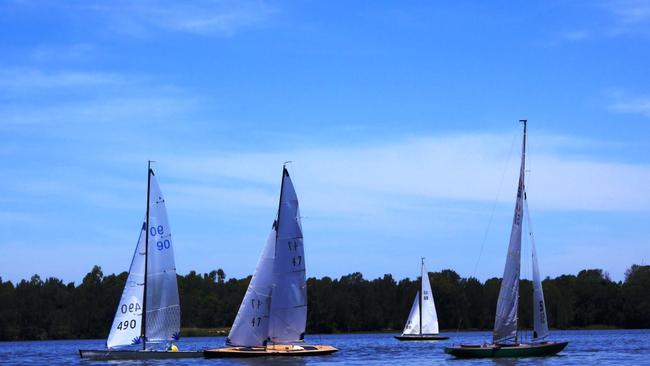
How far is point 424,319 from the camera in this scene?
120 meters

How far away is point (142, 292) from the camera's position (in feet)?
211

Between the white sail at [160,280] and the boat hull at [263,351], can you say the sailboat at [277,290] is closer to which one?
the boat hull at [263,351]

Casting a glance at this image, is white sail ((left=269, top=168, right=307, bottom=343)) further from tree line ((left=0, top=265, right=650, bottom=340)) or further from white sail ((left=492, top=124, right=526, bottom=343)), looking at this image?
tree line ((left=0, top=265, right=650, bottom=340))

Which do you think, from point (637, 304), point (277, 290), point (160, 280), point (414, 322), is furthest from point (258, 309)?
point (637, 304)

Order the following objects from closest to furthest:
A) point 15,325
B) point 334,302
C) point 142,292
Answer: point 142,292, point 15,325, point 334,302

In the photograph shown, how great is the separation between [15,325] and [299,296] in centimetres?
10831

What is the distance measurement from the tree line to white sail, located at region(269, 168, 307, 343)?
109173 mm

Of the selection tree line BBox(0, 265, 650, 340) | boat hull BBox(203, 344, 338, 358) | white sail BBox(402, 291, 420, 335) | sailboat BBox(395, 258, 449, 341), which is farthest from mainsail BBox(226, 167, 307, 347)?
tree line BBox(0, 265, 650, 340)

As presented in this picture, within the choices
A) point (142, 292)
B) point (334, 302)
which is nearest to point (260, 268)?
point (142, 292)

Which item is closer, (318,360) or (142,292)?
(142,292)

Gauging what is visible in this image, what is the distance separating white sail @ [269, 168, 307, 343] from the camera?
66938 mm

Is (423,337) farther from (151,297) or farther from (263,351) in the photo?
(151,297)

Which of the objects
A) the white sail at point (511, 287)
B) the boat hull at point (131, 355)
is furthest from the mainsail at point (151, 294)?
the white sail at point (511, 287)

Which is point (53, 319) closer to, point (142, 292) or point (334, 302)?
point (334, 302)
